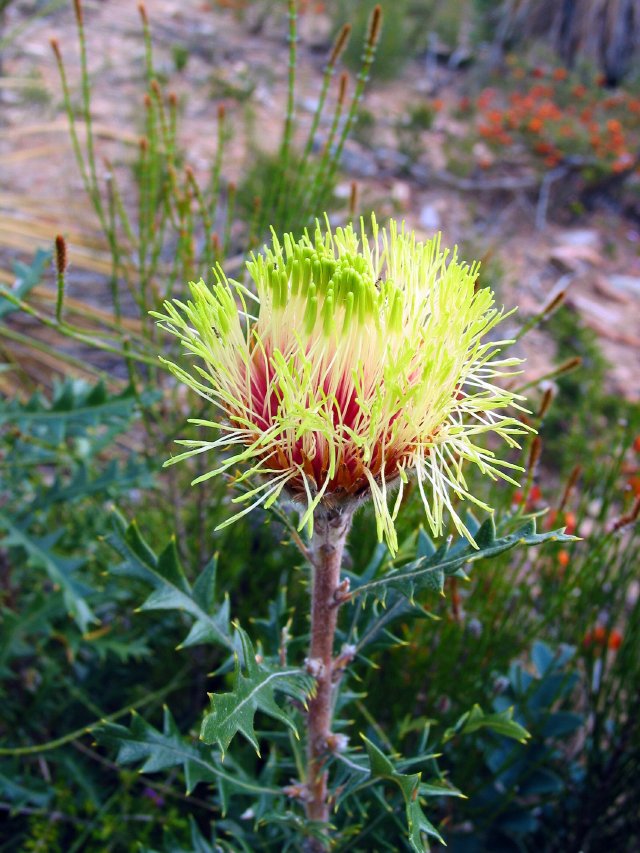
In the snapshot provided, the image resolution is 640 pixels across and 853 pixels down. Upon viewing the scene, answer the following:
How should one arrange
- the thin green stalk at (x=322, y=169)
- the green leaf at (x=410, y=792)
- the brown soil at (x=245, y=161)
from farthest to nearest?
the brown soil at (x=245, y=161), the thin green stalk at (x=322, y=169), the green leaf at (x=410, y=792)

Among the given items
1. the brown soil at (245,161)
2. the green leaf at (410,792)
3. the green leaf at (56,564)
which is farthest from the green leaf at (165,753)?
the brown soil at (245,161)

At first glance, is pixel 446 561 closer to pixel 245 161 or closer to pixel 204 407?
pixel 204 407

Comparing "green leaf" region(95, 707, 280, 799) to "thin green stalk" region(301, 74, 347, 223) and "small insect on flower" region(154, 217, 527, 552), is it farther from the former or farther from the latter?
"thin green stalk" region(301, 74, 347, 223)

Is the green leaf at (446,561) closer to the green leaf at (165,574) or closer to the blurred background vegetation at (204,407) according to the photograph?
the blurred background vegetation at (204,407)

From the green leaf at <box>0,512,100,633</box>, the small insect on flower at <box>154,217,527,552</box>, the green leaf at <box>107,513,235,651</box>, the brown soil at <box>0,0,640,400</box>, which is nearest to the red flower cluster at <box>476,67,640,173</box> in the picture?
the brown soil at <box>0,0,640,400</box>

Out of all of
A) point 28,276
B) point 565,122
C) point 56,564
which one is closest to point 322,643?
point 56,564

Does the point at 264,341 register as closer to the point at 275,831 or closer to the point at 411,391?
the point at 411,391
